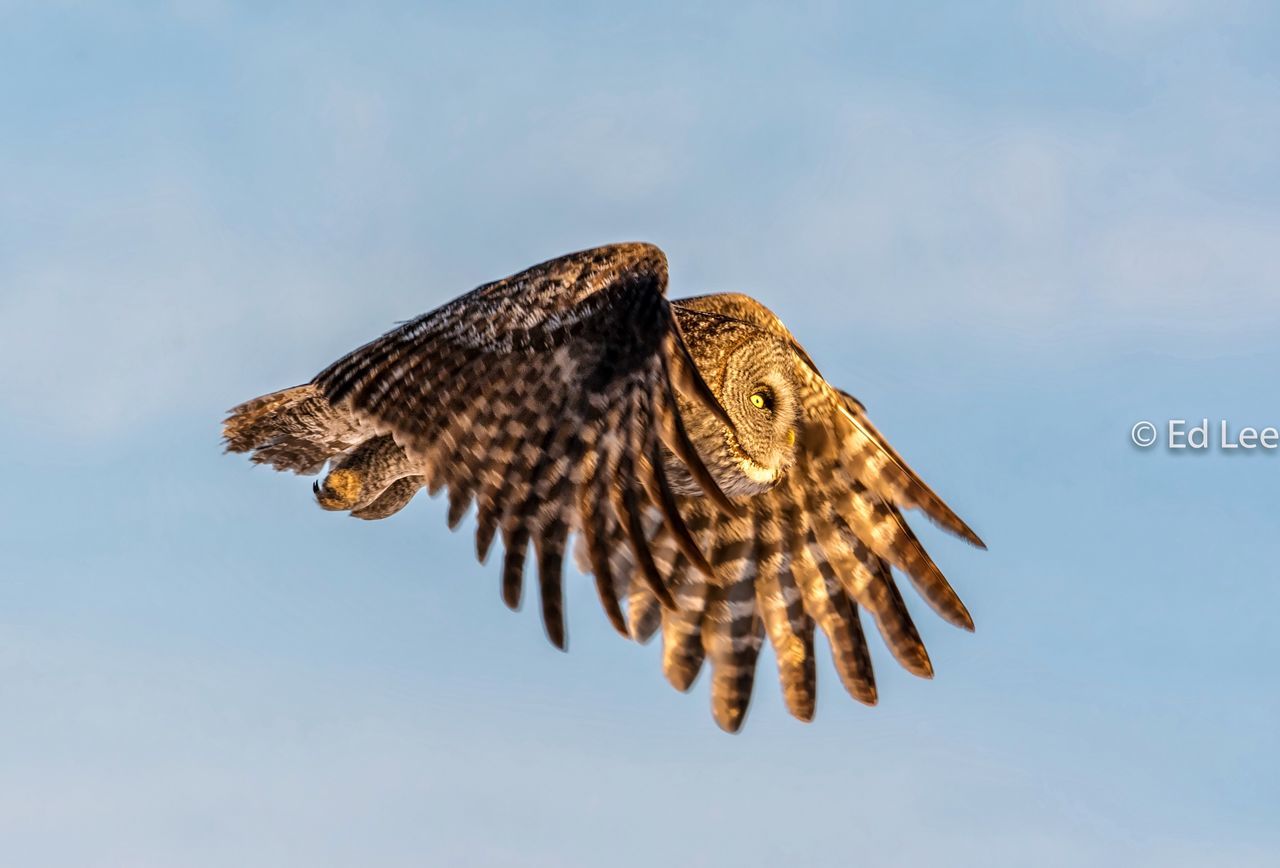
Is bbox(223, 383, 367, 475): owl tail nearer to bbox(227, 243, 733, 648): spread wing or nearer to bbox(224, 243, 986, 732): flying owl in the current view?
bbox(224, 243, 986, 732): flying owl

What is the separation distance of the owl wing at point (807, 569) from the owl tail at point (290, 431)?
235 centimetres

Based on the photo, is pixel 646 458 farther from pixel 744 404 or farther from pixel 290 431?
pixel 290 431

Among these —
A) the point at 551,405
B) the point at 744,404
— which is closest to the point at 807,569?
the point at 744,404

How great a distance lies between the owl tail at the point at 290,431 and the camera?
33.7ft

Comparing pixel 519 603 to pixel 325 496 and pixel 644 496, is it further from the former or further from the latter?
pixel 325 496

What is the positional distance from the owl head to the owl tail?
7.77 ft

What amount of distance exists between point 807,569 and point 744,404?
1373mm

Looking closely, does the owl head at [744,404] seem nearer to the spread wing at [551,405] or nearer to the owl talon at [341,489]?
the spread wing at [551,405]

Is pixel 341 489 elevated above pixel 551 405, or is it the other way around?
pixel 341 489

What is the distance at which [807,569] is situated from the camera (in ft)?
35.8

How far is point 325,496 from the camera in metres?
10.8

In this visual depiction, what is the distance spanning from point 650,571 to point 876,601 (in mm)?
3698

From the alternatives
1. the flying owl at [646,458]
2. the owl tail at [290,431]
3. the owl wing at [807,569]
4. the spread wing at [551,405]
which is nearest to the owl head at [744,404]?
the flying owl at [646,458]

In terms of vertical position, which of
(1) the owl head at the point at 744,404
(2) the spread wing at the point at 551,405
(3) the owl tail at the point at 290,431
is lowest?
(2) the spread wing at the point at 551,405
